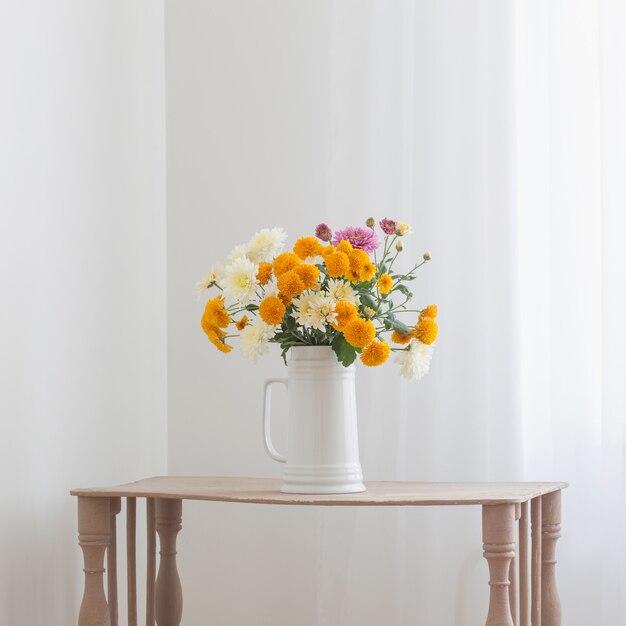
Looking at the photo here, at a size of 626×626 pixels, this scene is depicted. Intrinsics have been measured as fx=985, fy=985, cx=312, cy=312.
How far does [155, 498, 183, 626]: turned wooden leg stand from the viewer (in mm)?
1804

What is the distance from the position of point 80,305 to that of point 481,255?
726mm

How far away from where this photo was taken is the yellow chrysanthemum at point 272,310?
1.38 metres

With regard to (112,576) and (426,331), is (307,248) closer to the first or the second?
(426,331)

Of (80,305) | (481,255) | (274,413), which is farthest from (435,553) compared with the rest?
(80,305)

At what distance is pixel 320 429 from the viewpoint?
143 centimetres

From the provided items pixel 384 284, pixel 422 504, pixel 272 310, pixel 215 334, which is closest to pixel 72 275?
pixel 215 334

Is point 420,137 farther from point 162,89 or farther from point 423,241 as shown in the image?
point 162,89

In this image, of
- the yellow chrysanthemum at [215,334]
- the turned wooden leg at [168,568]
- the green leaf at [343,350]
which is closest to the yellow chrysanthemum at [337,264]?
the green leaf at [343,350]

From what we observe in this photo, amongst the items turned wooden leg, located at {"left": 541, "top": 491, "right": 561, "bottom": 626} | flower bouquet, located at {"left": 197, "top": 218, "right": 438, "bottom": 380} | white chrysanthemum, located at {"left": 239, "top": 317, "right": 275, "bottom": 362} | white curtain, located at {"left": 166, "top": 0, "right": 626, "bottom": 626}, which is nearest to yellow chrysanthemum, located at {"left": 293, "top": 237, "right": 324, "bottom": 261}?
flower bouquet, located at {"left": 197, "top": 218, "right": 438, "bottom": 380}

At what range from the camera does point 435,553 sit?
1770 millimetres

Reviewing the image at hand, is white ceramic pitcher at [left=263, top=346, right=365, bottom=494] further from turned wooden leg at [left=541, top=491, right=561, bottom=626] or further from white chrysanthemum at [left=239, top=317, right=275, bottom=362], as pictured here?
turned wooden leg at [left=541, top=491, right=561, bottom=626]

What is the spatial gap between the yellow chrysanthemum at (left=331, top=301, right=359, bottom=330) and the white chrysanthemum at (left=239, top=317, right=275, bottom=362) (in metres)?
0.11

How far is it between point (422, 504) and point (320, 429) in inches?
7.9

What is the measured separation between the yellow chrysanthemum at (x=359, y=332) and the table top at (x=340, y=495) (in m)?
0.21
